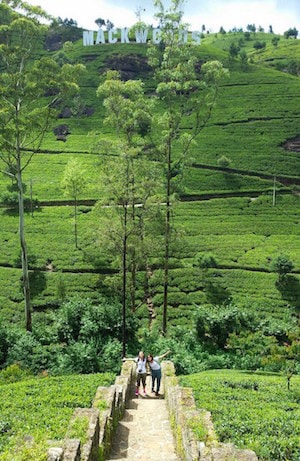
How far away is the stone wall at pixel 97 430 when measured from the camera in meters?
8.27

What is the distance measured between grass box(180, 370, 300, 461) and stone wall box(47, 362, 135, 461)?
2809 millimetres

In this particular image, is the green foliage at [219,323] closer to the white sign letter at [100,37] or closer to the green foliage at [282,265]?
the green foliage at [282,265]

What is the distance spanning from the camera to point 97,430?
10484mm

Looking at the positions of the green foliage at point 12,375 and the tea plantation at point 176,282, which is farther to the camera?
the green foliage at point 12,375

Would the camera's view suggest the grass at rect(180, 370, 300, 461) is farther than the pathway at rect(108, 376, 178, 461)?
No

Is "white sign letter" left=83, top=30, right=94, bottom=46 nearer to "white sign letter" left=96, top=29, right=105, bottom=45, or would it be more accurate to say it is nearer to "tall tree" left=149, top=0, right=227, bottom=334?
"white sign letter" left=96, top=29, right=105, bottom=45

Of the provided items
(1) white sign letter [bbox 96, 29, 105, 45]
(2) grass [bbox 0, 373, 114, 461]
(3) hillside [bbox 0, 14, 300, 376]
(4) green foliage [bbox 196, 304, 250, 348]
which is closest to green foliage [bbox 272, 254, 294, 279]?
(3) hillside [bbox 0, 14, 300, 376]

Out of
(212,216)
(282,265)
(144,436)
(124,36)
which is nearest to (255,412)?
(144,436)

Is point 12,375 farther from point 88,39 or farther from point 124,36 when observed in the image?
point 88,39

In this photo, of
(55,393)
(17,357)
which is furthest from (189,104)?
(55,393)

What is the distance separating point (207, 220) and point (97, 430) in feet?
152

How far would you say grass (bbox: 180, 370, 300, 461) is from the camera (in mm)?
9930

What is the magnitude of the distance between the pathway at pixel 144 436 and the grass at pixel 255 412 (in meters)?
1.50

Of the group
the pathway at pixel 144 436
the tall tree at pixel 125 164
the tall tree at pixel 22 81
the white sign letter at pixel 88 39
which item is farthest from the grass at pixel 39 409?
the white sign letter at pixel 88 39
